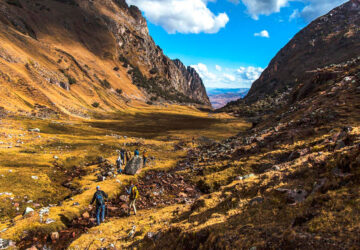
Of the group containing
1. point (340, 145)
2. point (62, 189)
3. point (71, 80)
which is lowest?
point (62, 189)

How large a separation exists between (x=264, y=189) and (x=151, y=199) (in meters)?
12.4

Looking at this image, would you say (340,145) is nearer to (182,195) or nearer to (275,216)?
(275,216)

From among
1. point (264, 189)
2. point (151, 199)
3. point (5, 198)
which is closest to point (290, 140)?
point (264, 189)

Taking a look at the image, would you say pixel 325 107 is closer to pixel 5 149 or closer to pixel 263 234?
pixel 263 234

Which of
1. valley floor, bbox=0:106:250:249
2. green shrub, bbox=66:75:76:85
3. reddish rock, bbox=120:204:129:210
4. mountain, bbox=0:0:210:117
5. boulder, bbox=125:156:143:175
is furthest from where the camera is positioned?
green shrub, bbox=66:75:76:85

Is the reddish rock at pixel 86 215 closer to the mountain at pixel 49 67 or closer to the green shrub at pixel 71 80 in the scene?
the mountain at pixel 49 67

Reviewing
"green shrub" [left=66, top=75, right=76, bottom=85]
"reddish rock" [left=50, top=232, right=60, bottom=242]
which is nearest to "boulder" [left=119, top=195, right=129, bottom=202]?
"reddish rock" [left=50, top=232, right=60, bottom=242]

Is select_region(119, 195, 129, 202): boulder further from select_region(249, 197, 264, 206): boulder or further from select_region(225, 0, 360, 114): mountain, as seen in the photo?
select_region(225, 0, 360, 114): mountain

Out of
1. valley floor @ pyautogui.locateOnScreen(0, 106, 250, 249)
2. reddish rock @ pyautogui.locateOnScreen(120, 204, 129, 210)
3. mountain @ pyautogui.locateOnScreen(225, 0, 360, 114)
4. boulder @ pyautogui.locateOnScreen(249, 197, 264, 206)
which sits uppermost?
mountain @ pyautogui.locateOnScreen(225, 0, 360, 114)

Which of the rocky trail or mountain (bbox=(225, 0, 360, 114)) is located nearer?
the rocky trail

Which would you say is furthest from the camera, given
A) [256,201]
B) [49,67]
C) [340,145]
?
[49,67]

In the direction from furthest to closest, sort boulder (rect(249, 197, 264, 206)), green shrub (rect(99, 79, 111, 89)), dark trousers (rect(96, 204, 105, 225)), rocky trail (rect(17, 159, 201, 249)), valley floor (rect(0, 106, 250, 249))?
1. green shrub (rect(99, 79, 111, 89))
2. dark trousers (rect(96, 204, 105, 225))
3. valley floor (rect(0, 106, 250, 249))
4. rocky trail (rect(17, 159, 201, 249))
5. boulder (rect(249, 197, 264, 206))

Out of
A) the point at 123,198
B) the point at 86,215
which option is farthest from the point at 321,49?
the point at 86,215

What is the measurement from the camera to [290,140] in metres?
22.3
